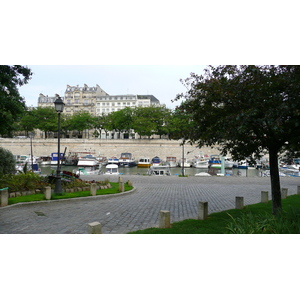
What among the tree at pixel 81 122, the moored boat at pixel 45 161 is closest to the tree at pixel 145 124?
the tree at pixel 81 122

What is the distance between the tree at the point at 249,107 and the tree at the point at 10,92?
9.06 metres

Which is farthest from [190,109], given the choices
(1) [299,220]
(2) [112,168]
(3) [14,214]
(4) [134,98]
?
(4) [134,98]

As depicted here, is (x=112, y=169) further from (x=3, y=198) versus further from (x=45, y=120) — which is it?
(x=45, y=120)

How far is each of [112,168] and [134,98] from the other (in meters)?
73.9

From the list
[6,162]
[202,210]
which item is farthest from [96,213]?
[6,162]

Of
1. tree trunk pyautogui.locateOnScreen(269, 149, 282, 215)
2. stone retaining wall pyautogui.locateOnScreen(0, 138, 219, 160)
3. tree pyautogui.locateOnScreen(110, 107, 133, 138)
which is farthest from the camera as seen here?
tree pyautogui.locateOnScreen(110, 107, 133, 138)

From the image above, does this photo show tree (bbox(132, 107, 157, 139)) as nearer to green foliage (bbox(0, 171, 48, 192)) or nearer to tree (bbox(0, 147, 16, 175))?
tree (bbox(0, 147, 16, 175))

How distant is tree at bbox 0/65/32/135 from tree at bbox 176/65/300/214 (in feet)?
29.7

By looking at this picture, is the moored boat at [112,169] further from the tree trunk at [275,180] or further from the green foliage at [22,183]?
the tree trunk at [275,180]

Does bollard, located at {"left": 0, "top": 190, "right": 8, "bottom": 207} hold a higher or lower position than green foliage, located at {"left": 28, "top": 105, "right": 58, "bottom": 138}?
lower

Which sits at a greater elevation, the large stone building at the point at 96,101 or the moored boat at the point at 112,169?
the large stone building at the point at 96,101

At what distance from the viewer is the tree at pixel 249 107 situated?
671 centimetres

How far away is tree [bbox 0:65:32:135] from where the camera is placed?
13473 mm

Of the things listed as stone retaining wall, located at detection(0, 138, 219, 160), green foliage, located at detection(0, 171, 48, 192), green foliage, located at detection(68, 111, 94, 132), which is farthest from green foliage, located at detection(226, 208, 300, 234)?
green foliage, located at detection(68, 111, 94, 132)
